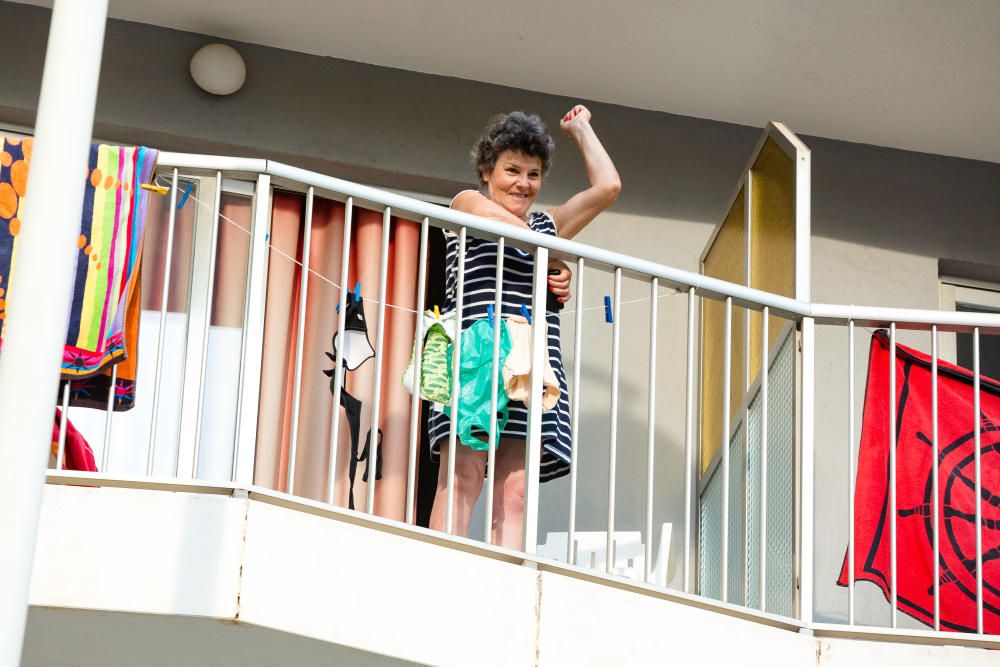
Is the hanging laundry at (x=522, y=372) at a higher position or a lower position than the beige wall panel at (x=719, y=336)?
lower

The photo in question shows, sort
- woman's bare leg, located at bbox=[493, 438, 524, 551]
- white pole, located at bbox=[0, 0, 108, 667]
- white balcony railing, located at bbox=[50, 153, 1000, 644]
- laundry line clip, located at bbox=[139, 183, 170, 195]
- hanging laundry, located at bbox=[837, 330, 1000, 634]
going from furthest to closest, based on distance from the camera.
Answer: hanging laundry, located at bbox=[837, 330, 1000, 634] → woman's bare leg, located at bbox=[493, 438, 524, 551] → laundry line clip, located at bbox=[139, 183, 170, 195] → white balcony railing, located at bbox=[50, 153, 1000, 644] → white pole, located at bbox=[0, 0, 108, 667]

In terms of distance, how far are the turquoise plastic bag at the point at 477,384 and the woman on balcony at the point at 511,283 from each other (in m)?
0.09

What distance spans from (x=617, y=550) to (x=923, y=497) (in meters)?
1.24

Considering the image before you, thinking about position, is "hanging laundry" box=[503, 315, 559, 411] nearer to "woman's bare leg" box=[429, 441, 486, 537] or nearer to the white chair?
"woman's bare leg" box=[429, 441, 486, 537]

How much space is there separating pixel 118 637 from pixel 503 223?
4.87ft

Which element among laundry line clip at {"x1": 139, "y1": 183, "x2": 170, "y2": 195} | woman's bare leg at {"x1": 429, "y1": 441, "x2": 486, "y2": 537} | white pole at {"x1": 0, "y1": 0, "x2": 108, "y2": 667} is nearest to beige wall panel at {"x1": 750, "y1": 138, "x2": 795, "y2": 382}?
woman's bare leg at {"x1": 429, "y1": 441, "x2": 486, "y2": 537}

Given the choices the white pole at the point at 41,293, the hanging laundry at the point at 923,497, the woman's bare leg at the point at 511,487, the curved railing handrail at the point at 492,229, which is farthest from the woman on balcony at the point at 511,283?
the white pole at the point at 41,293

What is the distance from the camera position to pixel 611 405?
467cm

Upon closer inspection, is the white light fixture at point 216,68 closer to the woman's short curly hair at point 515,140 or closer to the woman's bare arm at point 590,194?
the woman's short curly hair at point 515,140

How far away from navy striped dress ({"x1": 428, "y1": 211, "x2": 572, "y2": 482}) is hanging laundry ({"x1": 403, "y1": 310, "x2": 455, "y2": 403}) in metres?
0.14

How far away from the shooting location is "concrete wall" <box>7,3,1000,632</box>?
6.09 m

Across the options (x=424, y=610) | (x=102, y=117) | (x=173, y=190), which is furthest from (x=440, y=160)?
(x=424, y=610)

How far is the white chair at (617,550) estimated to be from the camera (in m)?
5.43

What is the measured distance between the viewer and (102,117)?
6020mm
